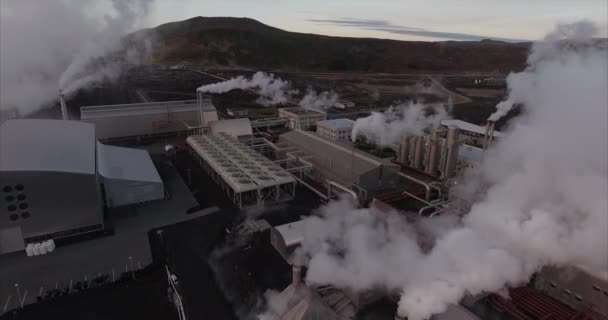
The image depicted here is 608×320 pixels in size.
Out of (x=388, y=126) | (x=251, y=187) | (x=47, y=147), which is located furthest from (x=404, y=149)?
(x=47, y=147)

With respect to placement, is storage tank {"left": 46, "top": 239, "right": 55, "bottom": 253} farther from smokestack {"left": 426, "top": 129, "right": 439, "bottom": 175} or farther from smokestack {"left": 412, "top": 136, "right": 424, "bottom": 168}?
smokestack {"left": 412, "top": 136, "right": 424, "bottom": 168}

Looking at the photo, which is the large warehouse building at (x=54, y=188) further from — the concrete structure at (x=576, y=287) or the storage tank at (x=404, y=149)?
the concrete structure at (x=576, y=287)

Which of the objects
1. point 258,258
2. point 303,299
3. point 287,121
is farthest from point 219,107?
point 303,299

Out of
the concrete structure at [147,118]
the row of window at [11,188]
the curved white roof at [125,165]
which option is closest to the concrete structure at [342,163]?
the curved white roof at [125,165]

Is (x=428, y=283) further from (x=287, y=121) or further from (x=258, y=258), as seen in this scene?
(x=287, y=121)

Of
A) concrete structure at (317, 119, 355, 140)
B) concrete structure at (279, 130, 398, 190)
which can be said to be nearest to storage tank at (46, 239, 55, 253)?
concrete structure at (279, 130, 398, 190)

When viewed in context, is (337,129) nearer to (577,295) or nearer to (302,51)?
(577,295)
